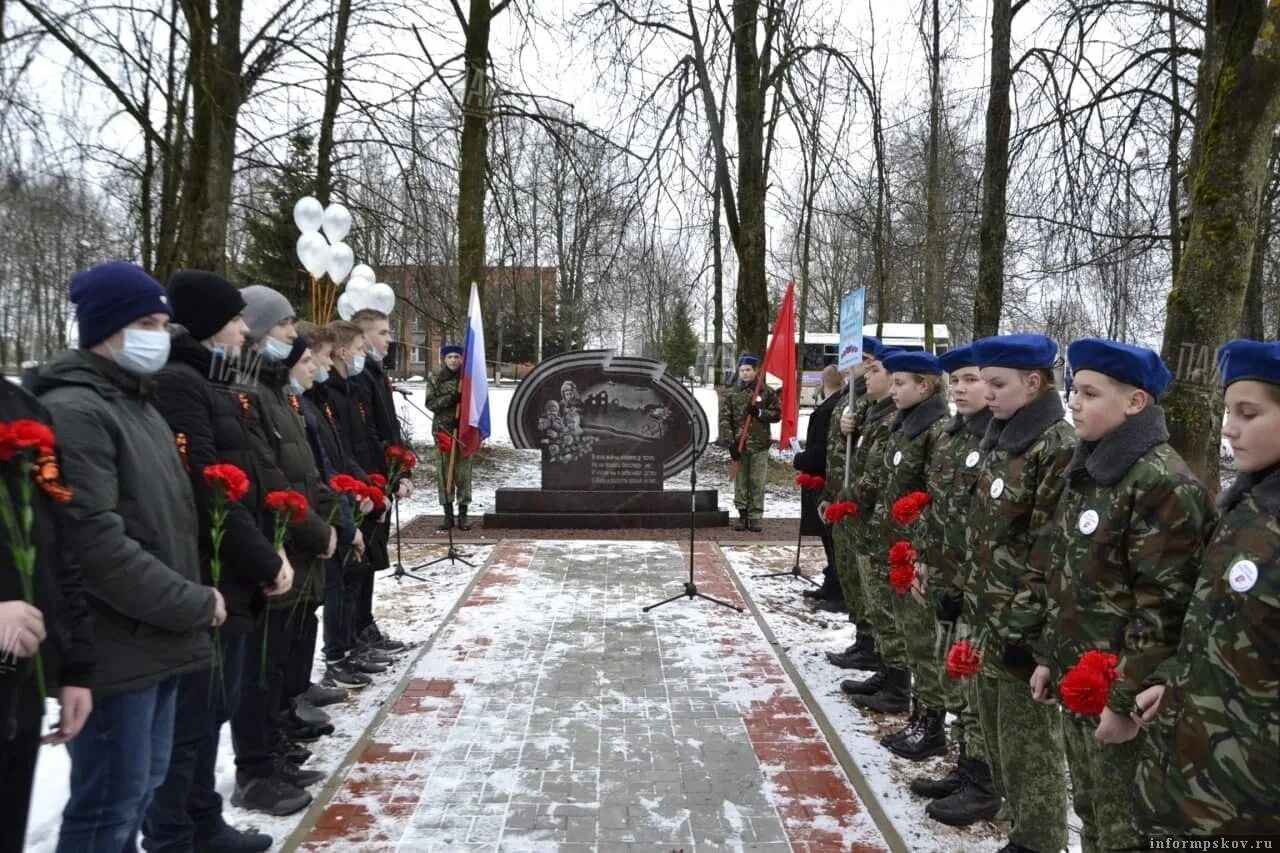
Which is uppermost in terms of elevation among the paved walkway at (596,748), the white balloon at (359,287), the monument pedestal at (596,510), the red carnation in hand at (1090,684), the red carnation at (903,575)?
the white balloon at (359,287)

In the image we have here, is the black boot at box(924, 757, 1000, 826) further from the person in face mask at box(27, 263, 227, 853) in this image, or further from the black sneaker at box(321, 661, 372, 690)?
the black sneaker at box(321, 661, 372, 690)

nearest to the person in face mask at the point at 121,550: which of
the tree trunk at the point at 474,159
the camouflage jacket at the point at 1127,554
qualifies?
the camouflage jacket at the point at 1127,554

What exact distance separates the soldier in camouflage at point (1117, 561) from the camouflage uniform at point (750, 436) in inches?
269

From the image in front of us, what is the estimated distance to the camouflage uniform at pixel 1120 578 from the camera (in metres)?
2.21

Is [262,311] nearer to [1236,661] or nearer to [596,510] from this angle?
[1236,661]

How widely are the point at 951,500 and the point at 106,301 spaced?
312 centimetres

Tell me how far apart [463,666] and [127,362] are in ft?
10.5

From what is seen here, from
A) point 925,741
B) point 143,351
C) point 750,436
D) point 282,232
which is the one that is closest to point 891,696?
point 925,741

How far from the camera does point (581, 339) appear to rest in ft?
122

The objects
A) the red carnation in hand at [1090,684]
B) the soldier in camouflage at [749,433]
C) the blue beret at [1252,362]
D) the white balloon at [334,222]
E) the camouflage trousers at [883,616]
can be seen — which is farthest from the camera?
A: the soldier in camouflage at [749,433]

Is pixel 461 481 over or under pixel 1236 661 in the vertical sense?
under

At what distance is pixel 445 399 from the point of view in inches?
358

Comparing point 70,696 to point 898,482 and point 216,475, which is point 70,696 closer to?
point 216,475

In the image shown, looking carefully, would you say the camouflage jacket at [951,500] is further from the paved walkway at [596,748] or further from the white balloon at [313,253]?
the white balloon at [313,253]
